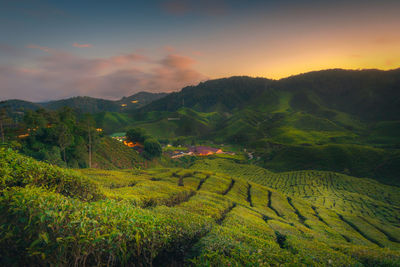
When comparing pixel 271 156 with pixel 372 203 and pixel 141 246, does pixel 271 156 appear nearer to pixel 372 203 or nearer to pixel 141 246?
pixel 372 203

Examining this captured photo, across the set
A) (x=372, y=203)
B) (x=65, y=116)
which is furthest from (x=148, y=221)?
(x=372, y=203)

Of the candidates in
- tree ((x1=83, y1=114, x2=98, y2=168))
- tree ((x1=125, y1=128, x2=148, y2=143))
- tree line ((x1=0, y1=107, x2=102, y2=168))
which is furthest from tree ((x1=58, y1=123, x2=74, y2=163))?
Result: tree ((x1=125, y1=128, x2=148, y2=143))

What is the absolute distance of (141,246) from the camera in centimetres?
703

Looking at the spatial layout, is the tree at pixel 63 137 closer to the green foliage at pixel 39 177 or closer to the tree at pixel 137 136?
the green foliage at pixel 39 177

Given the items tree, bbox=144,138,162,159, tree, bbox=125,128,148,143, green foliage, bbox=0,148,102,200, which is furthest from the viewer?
tree, bbox=125,128,148,143

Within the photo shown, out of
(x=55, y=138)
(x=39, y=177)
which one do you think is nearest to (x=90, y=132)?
(x=55, y=138)

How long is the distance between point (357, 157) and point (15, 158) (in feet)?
504

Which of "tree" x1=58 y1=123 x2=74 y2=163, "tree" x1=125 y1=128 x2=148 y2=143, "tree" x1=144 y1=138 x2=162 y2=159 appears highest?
"tree" x1=58 y1=123 x2=74 y2=163

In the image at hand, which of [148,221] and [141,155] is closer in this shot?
[148,221]

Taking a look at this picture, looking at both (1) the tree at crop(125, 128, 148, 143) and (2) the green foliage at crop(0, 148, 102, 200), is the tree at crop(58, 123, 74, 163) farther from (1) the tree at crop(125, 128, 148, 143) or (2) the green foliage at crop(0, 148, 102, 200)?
(1) the tree at crop(125, 128, 148, 143)

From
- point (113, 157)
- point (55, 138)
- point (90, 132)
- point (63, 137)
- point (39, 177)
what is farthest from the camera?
point (113, 157)

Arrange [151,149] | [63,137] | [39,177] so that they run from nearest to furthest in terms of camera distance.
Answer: [39,177] < [63,137] < [151,149]

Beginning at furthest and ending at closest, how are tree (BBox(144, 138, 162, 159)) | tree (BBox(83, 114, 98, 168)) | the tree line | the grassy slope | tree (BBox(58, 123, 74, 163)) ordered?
tree (BBox(144, 138, 162, 159)), the grassy slope, tree (BBox(83, 114, 98, 168)), tree (BBox(58, 123, 74, 163)), the tree line

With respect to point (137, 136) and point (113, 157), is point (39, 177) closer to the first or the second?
point (113, 157)
